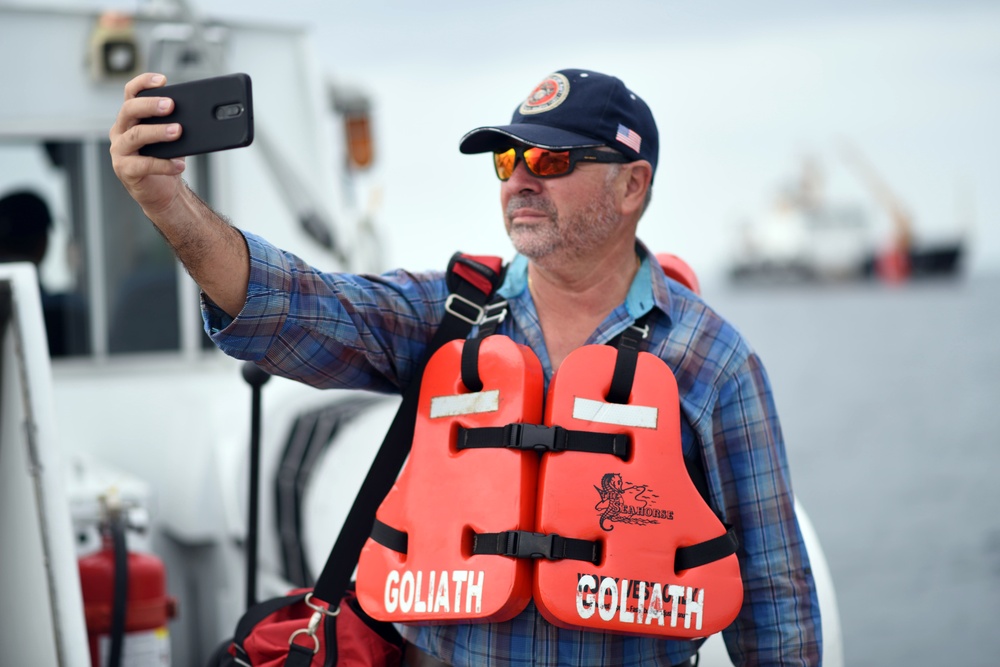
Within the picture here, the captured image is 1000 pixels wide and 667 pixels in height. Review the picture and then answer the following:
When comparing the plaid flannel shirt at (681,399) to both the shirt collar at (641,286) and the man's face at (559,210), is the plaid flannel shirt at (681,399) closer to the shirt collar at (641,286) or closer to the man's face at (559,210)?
the shirt collar at (641,286)

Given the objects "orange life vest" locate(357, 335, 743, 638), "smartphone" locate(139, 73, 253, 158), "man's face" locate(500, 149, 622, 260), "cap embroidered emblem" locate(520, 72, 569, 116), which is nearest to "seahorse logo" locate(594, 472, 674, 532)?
"orange life vest" locate(357, 335, 743, 638)

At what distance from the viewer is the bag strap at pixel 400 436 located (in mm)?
2480

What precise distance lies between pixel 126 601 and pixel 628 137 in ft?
6.55

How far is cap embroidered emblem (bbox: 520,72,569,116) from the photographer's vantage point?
8.03 feet

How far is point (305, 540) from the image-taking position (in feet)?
11.6

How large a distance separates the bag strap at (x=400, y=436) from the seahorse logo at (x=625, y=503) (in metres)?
0.46

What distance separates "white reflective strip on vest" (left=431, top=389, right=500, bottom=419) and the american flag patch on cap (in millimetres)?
586

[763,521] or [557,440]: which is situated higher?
[557,440]

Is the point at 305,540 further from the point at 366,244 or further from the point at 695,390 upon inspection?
the point at 366,244

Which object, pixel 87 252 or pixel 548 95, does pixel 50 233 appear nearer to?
pixel 87 252

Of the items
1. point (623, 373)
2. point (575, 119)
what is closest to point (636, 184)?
point (575, 119)

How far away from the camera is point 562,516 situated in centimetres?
225

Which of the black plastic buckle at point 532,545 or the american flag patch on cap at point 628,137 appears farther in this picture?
the american flag patch on cap at point 628,137

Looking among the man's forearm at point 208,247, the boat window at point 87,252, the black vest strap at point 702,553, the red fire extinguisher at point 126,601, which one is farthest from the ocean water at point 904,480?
the man's forearm at point 208,247
